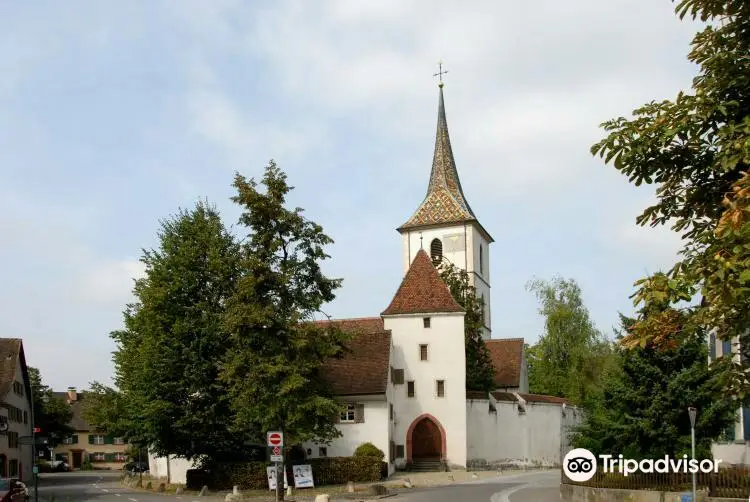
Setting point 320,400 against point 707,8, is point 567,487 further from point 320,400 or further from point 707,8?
point 707,8

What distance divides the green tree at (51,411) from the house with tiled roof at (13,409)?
15.7 metres

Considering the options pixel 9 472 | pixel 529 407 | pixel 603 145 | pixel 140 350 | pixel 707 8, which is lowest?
pixel 9 472

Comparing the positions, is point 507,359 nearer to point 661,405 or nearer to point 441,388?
point 441,388

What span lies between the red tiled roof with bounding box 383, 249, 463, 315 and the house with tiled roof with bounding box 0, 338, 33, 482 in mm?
24029

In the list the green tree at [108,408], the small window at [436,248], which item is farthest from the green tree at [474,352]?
the green tree at [108,408]

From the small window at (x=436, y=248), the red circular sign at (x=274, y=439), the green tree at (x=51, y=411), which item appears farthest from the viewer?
the green tree at (x=51, y=411)

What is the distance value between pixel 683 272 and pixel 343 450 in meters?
35.6

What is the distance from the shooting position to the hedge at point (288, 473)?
36.5 meters

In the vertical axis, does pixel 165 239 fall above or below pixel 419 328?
above

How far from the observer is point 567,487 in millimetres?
26578

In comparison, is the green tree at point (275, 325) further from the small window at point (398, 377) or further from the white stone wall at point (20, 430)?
the white stone wall at point (20, 430)

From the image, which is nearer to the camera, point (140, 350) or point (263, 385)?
point (263, 385)

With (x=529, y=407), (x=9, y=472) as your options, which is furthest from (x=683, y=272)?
(x=9, y=472)

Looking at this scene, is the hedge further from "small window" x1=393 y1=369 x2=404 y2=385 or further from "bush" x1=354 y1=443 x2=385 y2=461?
"small window" x1=393 y1=369 x2=404 y2=385
